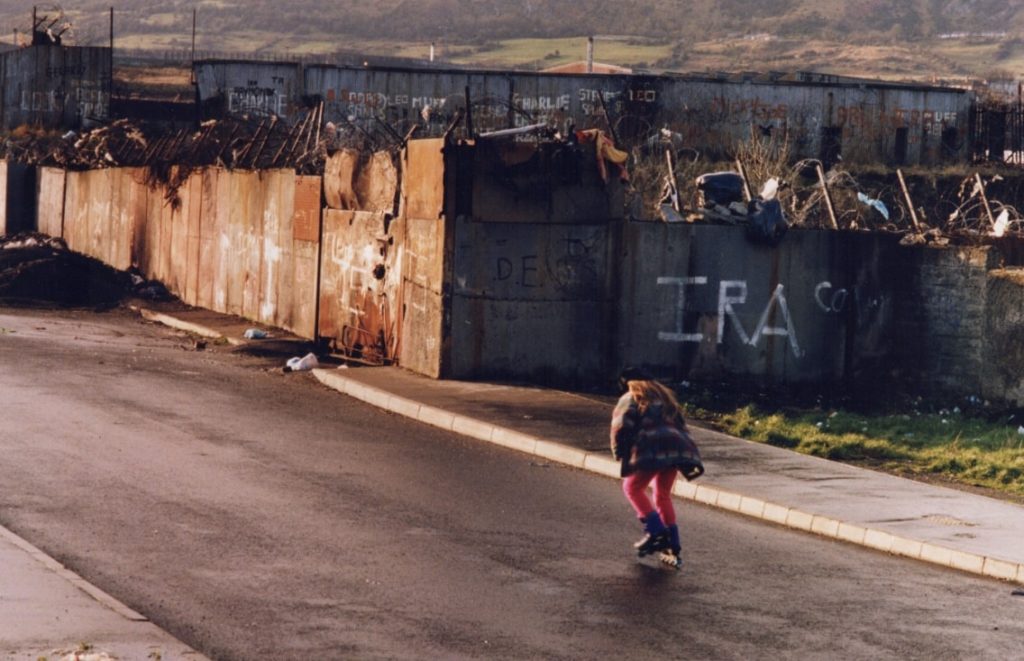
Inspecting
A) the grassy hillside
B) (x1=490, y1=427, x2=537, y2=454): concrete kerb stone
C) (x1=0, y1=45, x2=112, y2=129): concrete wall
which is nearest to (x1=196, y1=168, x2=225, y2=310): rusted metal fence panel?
(x1=490, y1=427, x2=537, y2=454): concrete kerb stone

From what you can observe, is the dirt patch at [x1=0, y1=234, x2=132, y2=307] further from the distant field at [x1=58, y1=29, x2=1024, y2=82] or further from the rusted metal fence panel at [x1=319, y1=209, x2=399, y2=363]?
the distant field at [x1=58, y1=29, x2=1024, y2=82]

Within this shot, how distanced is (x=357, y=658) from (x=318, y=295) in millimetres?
16312

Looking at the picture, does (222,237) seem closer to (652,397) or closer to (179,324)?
(179,324)

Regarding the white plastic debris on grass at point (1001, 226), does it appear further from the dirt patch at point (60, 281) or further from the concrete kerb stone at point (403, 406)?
the dirt patch at point (60, 281)

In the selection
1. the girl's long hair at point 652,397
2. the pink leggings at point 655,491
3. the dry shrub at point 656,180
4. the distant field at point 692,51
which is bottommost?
the pink leggings at point 655,491

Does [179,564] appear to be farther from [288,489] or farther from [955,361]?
[955,361]

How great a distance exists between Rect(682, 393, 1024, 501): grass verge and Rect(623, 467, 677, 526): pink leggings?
456 cm

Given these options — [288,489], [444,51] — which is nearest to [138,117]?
[288,489]

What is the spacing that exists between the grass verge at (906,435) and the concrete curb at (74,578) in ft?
28.4

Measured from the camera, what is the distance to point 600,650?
28.5 ft

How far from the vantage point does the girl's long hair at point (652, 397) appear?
11.2 meters

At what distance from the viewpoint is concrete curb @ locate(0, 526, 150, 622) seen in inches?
346

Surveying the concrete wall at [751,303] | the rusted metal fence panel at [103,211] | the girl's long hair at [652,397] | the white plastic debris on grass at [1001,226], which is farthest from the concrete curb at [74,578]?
the rusted metal fence panel at [103,211]

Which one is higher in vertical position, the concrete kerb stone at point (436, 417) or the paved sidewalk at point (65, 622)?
the paved sidewalk at point (65, 622)
